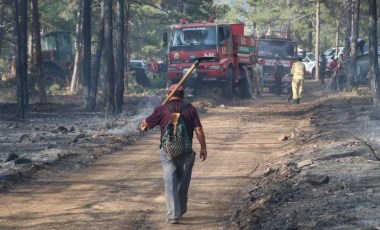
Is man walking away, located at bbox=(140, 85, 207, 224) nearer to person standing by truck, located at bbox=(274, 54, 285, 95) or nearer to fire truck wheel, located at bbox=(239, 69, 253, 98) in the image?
fire truck wheel, located at bbox=(239, 69, 253, 98)

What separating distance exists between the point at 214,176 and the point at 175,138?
4.38 metres

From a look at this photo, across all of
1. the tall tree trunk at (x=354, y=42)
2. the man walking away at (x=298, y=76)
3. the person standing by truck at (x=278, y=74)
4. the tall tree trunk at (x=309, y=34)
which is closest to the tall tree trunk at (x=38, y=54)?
the man walking away at (x=298, y=76)

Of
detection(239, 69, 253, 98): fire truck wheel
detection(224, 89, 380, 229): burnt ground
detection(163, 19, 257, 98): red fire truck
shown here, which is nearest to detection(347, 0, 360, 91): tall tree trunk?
detection(239, 69, 253, 98): fire truck wheel

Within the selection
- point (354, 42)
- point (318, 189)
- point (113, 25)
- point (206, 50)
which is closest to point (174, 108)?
point (318, 189)

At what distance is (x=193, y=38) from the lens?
3412 cm

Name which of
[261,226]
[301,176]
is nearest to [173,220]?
[261,226]

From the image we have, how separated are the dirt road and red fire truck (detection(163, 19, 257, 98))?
1289 centimetres

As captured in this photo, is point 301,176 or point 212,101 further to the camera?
point 212,101

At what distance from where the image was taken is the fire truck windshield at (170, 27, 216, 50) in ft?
111

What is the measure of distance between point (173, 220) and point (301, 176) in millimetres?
3387

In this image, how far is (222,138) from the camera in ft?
71.6

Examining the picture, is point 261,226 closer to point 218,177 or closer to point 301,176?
point 301,176

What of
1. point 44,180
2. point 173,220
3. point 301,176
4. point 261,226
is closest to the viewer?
point 261,226

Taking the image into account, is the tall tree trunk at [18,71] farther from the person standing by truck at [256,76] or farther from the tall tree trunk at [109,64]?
the person standing by truck at [256,76]
